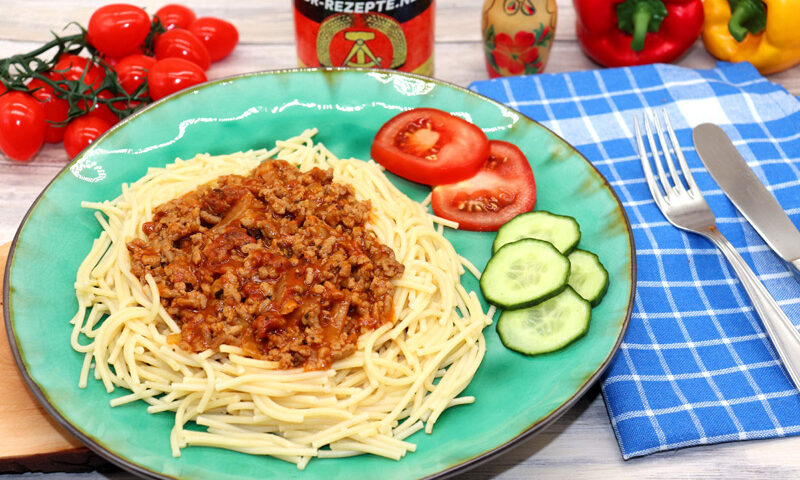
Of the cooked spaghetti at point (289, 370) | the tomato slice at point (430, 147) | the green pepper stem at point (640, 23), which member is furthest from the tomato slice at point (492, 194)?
the green pepper stem at point (640, 23)

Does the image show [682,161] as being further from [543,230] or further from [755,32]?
[755,32]

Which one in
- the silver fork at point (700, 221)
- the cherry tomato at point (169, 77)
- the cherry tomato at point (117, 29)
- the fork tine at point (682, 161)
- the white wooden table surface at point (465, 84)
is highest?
the cherry tomato at point (117, 29)

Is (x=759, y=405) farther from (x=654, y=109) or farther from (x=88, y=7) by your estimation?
(x=88, y=7)

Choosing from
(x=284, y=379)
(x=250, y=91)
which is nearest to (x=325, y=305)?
(x=284, y=379)

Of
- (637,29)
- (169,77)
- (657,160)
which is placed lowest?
(657,160)

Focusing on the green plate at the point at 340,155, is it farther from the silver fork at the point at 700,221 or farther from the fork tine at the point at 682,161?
the fork tine at the point at 682,161

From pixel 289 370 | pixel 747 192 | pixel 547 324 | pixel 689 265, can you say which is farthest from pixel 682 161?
pixel 289 370
